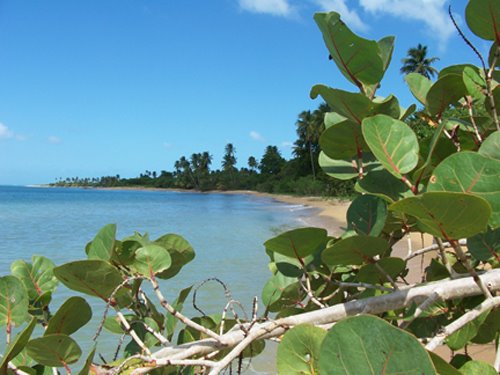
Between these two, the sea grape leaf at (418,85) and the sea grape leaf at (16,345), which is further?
the sea grape leaf at (418,85)

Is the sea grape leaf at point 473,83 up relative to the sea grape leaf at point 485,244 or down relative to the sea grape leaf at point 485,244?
up

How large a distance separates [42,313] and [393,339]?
70cm

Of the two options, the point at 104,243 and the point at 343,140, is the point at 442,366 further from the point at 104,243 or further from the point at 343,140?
the point at 104,243

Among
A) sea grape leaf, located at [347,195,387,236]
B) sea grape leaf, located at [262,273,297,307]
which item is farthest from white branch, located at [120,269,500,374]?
sea grape leaf, located at [262,273,297,307]

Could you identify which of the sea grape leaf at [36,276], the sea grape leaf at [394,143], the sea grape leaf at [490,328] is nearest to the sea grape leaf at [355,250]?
the sea grape leaf at [394,143]

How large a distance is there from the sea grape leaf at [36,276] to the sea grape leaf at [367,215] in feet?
1.86

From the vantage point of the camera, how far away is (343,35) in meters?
0.63

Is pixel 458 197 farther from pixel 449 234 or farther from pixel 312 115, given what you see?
pixel 312 115

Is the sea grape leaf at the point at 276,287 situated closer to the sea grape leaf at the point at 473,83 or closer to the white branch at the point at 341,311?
the white branch at the point at 341,311

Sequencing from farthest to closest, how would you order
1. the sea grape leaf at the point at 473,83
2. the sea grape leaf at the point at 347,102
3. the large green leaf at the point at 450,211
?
the sea grape leaf at the point at 473,83 < the sea grape leaf at the point at 347,102 < the large green leaf at the point at 450,211

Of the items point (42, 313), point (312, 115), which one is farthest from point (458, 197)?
point (312, 115)

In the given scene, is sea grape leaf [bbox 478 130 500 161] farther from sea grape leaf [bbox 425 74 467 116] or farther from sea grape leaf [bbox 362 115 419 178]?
sea grape leaf [bbox 425 74 467 116]

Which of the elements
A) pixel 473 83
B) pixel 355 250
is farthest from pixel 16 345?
pixel 473 83

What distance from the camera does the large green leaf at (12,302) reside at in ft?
2.15
